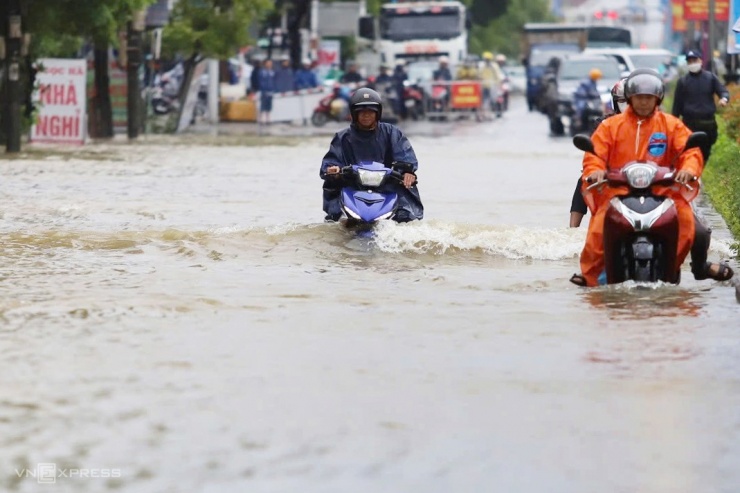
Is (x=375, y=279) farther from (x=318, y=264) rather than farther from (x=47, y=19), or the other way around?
(x=47, y=19)

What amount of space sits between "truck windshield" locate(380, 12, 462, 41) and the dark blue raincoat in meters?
47.3

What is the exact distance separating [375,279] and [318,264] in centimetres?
116

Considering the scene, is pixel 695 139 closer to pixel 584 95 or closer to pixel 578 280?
pixel 578 280

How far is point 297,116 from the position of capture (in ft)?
151

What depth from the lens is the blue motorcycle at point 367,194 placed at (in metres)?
14.7

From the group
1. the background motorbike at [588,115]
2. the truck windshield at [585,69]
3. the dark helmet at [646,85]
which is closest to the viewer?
the dark helmet at [646,85]

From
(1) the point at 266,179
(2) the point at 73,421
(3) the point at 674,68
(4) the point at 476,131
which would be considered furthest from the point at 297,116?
(2) the point at 73,421

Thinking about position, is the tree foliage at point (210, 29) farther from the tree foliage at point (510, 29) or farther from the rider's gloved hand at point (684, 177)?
the tree foliage at point (510, 29)

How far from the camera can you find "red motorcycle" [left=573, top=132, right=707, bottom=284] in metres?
11.3

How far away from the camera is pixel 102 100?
122 ft

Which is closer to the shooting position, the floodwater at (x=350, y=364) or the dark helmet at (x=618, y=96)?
the floodwater at (x=350, y=364)

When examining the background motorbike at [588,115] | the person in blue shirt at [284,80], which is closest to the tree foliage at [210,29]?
the person in blue shirt at [284,80]

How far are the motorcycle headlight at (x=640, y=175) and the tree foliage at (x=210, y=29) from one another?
3045 centimetres

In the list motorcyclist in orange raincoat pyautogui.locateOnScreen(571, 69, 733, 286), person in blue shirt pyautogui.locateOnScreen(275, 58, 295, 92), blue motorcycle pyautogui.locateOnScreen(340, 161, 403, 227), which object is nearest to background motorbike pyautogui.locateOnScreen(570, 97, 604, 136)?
person in blue shirt pyautogui.locateOnScreen(275, 58, 295, 92)
